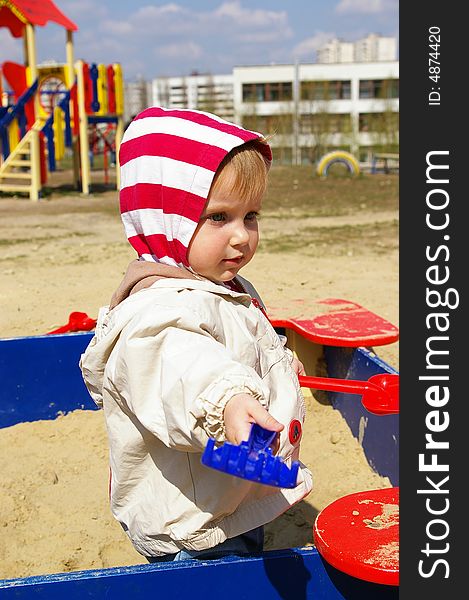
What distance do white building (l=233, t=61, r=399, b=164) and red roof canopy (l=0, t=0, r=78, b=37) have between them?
1200 cm

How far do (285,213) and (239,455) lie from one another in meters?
6.69

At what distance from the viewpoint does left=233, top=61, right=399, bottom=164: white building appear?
2208 centimetres

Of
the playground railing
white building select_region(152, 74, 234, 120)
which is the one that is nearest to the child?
the playground railing

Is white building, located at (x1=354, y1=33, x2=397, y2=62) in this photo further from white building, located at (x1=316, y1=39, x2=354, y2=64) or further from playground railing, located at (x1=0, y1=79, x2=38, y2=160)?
playground railing, located at (x1=0, y1=79, x2=38, y2=160)

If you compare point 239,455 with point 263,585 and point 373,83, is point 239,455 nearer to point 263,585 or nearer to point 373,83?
point 263,585

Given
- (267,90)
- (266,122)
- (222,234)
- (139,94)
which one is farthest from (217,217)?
(139,94)

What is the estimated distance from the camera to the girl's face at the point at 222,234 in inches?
40.9

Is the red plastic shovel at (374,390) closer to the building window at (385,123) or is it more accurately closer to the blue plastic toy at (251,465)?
the blue plastic toy at (251,465)

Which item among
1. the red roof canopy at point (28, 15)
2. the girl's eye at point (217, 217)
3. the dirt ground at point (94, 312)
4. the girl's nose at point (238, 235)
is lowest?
the dirt ground at point (94, 312)

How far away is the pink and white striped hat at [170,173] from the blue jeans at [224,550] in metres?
0.42

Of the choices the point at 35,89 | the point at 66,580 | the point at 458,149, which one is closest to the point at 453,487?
the point at 458,149

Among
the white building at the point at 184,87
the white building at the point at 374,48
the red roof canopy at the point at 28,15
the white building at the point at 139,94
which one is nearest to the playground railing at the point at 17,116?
the red roof canopy at the point at 28,15

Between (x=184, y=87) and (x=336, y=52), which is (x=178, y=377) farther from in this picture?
(x=336, y=52)

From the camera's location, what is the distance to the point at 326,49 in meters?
56.6
